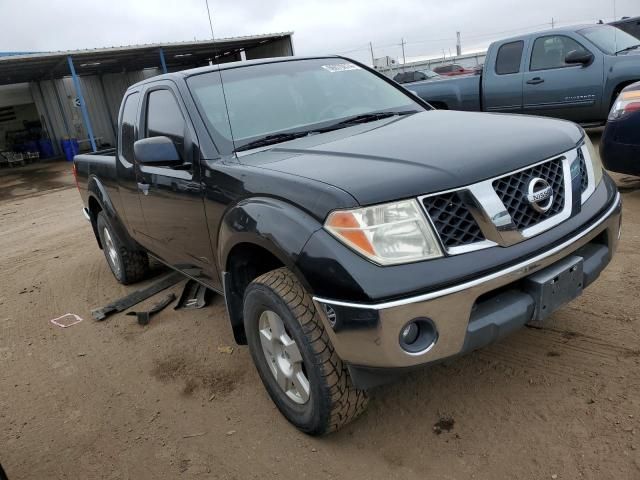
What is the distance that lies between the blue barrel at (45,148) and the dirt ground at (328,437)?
76.8 ft

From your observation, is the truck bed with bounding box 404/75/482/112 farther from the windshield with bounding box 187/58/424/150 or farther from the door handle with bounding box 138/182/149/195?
the door handle with bounding box 138/182/149/195

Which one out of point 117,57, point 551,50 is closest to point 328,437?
point 551,50

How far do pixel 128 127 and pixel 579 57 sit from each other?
643cm

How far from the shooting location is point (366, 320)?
191cm

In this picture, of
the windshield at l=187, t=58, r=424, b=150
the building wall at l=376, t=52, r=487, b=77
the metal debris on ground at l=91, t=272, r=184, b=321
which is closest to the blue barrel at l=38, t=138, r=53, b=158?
the building wall at l=376, t=52, r=487, b=77

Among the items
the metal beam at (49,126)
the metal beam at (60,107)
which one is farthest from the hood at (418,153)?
the metal beam at (49,126)

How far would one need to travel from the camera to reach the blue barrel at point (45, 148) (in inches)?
968

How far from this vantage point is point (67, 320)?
4.46 metres

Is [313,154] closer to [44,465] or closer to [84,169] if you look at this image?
[44,465]

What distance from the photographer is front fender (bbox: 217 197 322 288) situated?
210 centimetres

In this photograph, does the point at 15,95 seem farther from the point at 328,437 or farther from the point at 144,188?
the point at 328,437

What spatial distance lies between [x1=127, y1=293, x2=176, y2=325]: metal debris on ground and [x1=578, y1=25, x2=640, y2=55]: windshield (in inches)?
273

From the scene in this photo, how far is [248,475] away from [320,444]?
35 cm

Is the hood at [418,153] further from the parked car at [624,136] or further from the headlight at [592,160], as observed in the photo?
the parked car at [624,136]
